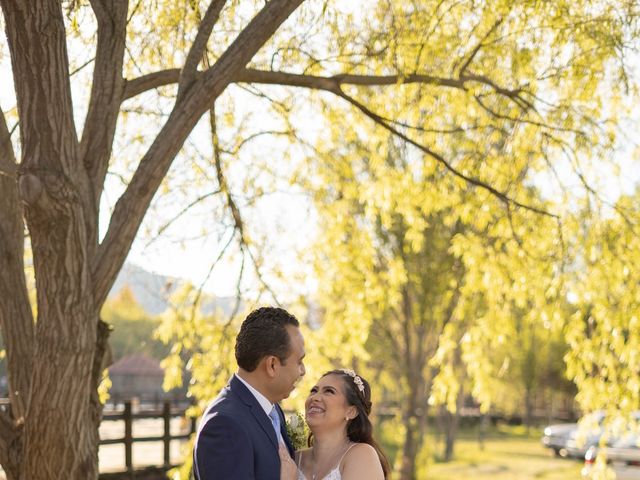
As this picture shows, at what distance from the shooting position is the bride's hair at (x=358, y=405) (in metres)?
4.71

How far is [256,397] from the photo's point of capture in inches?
148

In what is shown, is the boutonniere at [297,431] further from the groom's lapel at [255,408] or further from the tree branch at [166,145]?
the tree branch at [166,145]

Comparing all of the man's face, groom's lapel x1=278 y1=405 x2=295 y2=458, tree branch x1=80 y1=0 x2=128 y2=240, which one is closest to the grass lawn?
tree branch x1=80 y1=0 x2=128 y2=240

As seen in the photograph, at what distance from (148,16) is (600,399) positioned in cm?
581

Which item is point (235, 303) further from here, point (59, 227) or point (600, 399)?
point (59, 227)

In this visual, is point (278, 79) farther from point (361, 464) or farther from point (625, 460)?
point (625, 460)

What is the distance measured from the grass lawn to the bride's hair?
61.0 ft

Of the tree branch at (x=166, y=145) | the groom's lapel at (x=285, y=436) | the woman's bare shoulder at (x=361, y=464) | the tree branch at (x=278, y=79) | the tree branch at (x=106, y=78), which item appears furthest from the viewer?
the tree branch at (x=278, y=79)

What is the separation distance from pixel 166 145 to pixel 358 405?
80.2 inches

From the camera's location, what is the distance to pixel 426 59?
823 centimetres

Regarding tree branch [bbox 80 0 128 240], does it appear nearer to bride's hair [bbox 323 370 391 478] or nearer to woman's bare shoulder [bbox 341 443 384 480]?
bride's hair [bbox 323 370 391 478]

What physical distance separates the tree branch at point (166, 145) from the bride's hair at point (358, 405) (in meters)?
1.58

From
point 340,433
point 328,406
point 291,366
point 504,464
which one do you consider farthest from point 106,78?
point 504,464

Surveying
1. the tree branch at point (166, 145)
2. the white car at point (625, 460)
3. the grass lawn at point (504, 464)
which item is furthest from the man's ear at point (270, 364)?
the grass lawn at point (504, 464)
